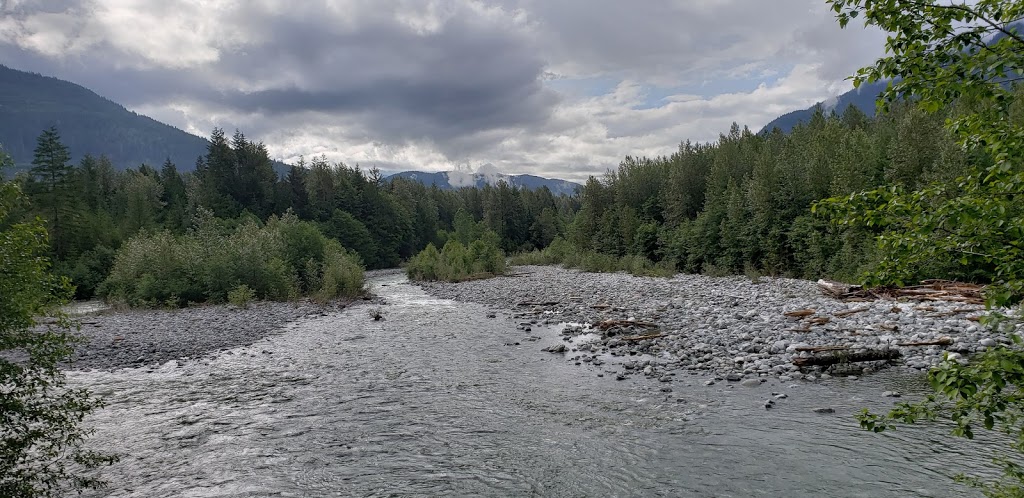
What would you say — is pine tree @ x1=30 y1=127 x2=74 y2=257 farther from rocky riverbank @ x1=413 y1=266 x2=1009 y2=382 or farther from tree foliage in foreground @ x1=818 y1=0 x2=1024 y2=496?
tree foliage in foreground @ x1=818 y1=0 x2=1024 y2=496

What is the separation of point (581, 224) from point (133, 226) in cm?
5836

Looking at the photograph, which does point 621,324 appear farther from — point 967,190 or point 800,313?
point 967,190

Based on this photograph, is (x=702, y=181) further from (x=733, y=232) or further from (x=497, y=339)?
(x=497, y=339)

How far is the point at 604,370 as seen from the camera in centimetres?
1440

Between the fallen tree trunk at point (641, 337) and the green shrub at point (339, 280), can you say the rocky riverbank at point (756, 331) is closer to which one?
the fallen tree trunk at point (641, 337)

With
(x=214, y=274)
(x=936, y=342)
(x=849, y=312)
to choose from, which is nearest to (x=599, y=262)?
(x=214, y=274)

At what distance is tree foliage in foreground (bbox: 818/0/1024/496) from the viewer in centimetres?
318

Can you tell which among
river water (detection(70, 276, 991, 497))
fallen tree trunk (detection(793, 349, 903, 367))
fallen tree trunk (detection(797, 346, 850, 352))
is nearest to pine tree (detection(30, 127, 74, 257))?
river water (detection(70, 276, 991, 497))

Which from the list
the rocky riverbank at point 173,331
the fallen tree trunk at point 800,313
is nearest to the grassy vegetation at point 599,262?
the fallen tree trunk at point 800,313

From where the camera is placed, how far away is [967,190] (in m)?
3.87

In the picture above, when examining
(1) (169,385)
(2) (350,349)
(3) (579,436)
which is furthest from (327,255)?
(3) (579,436)

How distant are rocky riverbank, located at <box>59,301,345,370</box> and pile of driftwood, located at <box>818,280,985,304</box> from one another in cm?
2430

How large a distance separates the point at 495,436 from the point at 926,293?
18.9 metres

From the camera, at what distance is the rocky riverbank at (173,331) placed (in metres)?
17.8
